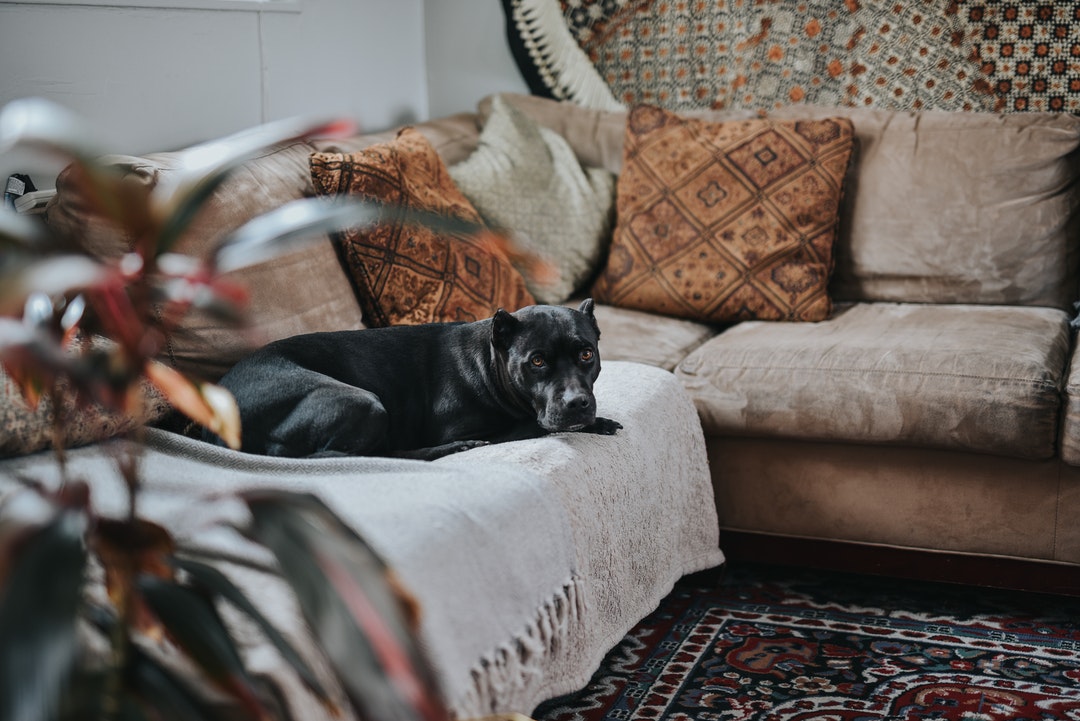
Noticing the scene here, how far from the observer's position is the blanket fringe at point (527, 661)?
139 centimetres

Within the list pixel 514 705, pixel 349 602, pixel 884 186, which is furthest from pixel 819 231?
pixel 349 602

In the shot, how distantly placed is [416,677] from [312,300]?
1.50 m

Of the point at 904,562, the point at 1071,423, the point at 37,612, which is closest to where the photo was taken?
the point at 37,612

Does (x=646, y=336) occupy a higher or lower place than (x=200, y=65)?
lower

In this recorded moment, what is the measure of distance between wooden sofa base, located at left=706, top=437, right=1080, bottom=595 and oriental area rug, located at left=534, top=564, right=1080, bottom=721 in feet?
0.25

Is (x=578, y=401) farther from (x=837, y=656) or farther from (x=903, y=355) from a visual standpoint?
(x=903, y=355)

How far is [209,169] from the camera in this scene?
41.3 inches

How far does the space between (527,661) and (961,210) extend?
1.92 metres

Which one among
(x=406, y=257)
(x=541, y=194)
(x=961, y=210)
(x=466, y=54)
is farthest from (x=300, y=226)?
(x=466, y=54)

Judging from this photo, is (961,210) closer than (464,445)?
No

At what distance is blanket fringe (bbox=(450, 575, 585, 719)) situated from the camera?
4.57ft

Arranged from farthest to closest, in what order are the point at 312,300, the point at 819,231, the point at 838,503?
1. the point at 819,231
2. the point at 838,503
3. the point at 312,300

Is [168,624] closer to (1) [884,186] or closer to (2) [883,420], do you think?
(2) [883,420]

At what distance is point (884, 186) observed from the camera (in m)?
2.94
